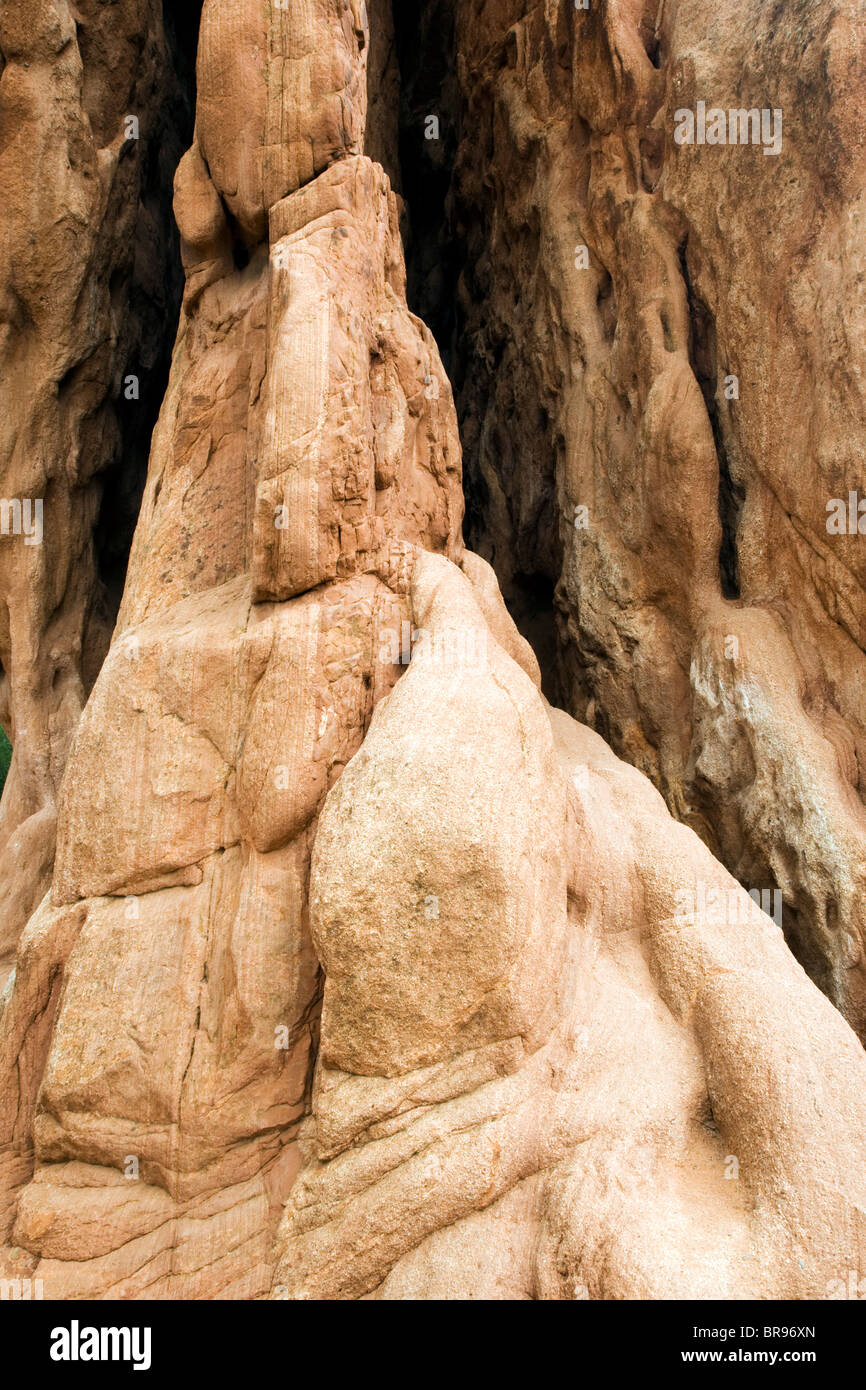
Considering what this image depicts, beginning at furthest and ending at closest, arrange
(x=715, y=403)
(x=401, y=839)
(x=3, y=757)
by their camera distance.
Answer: (x=3, y=757) < (x=715, y=403) < (x=401, y=839)

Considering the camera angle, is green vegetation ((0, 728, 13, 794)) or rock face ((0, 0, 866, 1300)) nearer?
rock face ((0, 0, 866, 1300))

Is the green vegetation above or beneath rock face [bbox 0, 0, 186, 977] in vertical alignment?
beneath

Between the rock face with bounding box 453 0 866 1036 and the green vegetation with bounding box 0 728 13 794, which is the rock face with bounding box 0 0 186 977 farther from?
the green vegetation with bounding box 0 728 13 794

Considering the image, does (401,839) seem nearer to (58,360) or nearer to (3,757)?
(58,360)

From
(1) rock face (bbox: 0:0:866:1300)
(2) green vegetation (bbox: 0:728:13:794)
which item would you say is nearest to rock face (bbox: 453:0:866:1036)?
(1) rock face (bbox: 0:0:866:1300)

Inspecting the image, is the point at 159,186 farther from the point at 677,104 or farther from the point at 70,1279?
the point at 70,1279

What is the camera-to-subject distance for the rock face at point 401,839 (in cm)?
365

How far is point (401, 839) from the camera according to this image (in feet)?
12.6

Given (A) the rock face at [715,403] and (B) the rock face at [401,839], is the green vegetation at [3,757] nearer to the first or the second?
(B) the rock face at [401,839]

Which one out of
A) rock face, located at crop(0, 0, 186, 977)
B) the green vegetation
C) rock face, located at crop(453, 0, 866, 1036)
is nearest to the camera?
rock face, located at crop(453, 0, 866, 1036)

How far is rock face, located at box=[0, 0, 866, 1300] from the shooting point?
365 centimetres

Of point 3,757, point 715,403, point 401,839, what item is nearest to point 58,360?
point 715,403

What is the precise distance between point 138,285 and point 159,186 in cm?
116

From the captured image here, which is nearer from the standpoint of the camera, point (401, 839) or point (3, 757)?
point (401, 839)
